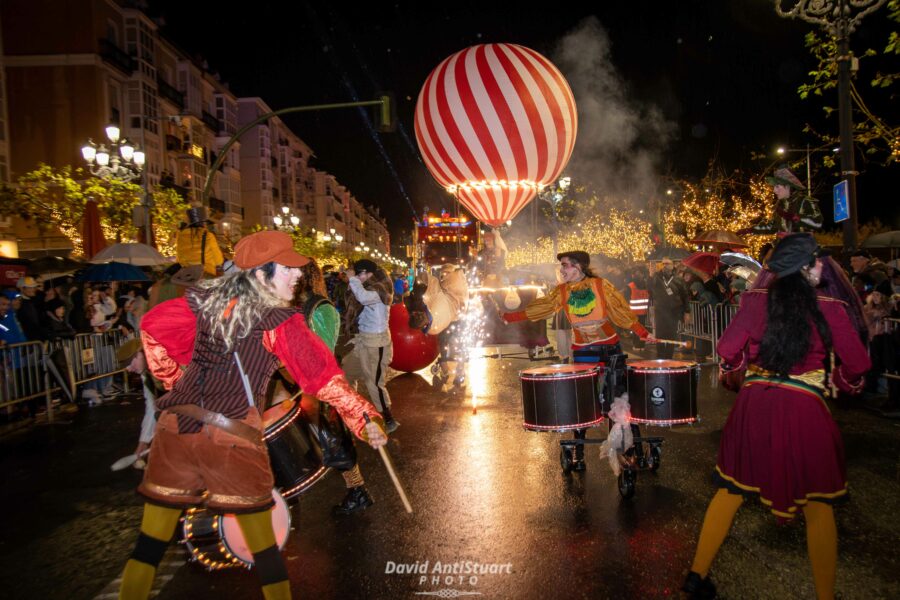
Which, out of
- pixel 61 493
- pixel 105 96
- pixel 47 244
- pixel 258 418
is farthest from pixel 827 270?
→ pixel 105 96

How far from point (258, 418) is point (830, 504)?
283 centimetres

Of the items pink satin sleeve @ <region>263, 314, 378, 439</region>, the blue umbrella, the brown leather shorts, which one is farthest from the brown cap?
the blue umbrella

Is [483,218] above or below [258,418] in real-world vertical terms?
above

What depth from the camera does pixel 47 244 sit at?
28516 millimetres

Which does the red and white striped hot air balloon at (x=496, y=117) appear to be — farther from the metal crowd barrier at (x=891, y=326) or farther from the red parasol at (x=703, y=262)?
the metal crowd barrier at (x=891, y=326)

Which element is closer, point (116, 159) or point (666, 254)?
point (666, 254)

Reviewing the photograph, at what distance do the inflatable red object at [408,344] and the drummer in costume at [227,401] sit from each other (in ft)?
24.6

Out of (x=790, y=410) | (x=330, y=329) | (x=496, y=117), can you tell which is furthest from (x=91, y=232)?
(x=790, y=410)

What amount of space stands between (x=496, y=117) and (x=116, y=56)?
32.9 m

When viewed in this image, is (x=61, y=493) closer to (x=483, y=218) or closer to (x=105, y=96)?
(x=483, y=218)

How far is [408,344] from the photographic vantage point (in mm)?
10484

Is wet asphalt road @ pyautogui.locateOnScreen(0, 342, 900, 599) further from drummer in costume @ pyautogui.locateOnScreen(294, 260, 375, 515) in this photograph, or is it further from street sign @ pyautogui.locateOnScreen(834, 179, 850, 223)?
street sign @ pyautogui.locateOnScreen(834, 179, 850, 223)

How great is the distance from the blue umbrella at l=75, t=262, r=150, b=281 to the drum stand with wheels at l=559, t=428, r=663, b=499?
9.39m

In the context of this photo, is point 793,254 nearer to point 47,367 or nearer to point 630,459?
point 630,459
